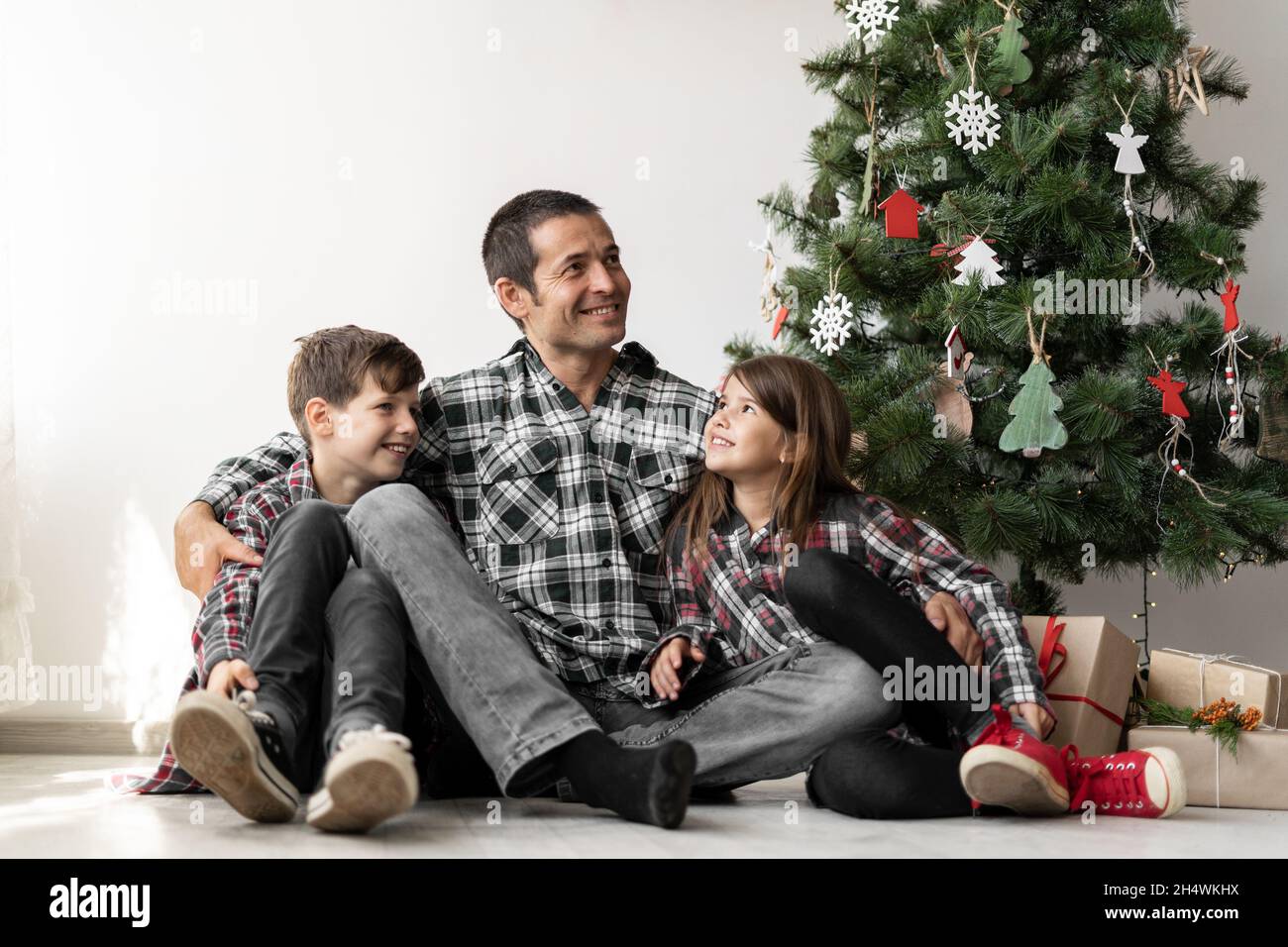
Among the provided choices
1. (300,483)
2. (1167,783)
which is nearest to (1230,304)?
(1167,783)

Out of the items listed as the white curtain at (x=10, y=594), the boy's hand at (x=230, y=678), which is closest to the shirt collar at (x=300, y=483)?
the boy's hand at (x=230, y=678)

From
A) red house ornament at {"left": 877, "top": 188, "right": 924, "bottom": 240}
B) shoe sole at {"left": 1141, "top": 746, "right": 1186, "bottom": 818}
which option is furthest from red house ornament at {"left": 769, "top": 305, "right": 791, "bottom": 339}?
shoe sole at {"left": 1141, "top": 746, "right": 1186, "bottom": 818}

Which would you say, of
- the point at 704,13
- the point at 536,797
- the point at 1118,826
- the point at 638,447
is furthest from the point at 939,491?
the point at 704,13

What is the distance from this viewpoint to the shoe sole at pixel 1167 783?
1.35m

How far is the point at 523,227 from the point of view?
1.83 meters

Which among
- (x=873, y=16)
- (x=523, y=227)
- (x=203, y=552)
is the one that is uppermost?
(x=873, y=16)

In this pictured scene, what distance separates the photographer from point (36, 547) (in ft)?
8.41

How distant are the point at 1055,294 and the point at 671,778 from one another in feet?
A: 3.82

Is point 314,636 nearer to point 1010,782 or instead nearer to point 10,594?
point 1010,782

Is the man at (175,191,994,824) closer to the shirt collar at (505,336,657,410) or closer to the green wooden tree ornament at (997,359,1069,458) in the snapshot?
the shirt collar at (505,336,657,410)

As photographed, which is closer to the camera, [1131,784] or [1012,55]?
[1131,784]

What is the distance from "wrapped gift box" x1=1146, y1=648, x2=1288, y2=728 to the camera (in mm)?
1719

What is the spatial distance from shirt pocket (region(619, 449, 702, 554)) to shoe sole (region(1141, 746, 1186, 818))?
27.7 inches
